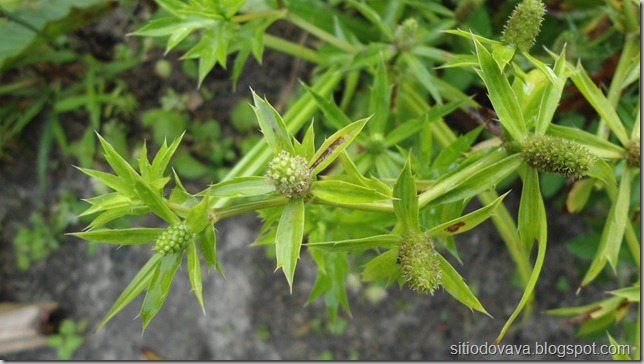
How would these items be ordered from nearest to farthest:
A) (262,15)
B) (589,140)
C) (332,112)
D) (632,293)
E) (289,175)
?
(289,175)
(589,140)
(632,293)
(332,112)
(262,15)

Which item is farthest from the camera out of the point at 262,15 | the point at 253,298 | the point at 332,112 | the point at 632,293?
the point at 253,298

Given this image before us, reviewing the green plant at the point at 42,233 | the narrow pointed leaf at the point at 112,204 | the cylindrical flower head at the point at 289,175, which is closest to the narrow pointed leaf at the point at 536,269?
the cylindrical flower head at the point at 289,175

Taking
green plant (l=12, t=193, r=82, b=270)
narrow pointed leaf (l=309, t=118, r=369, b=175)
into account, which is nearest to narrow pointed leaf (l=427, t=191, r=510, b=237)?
narrow pointed leaf (l=309, t=118, r=369, b=175)

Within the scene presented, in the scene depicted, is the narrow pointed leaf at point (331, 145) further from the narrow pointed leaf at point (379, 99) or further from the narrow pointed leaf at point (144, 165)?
the narrow pointed leaf at point (379, 99)

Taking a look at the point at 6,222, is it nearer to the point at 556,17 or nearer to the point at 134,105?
the point at 134,105

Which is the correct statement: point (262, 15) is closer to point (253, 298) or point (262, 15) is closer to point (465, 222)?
point (465, 222)

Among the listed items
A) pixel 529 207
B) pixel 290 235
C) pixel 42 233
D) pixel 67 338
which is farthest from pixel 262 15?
pixel 67 338

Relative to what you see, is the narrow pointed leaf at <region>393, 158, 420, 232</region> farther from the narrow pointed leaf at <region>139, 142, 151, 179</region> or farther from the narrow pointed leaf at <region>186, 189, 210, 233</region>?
the narrow pointed leaf at <region>139, 142, 151, 179</region>

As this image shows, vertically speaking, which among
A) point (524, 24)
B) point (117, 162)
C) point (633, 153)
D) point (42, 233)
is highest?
point (524, 24)
